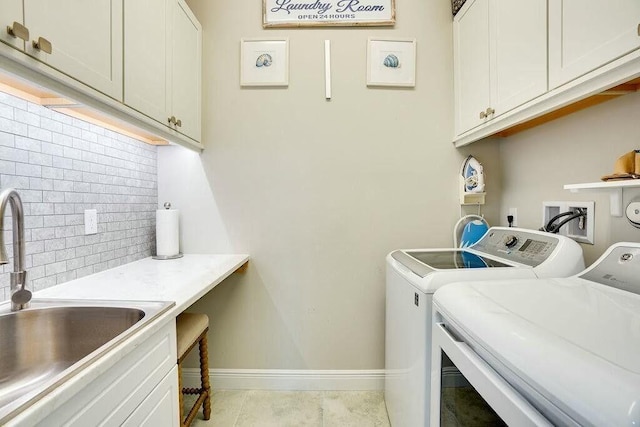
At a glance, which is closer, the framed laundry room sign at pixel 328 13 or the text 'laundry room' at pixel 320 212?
the text 'laundry room' at pixel 320 212

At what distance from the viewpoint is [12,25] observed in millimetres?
694

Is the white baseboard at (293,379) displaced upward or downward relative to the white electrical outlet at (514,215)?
downward

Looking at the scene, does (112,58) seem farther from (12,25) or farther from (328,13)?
(328,13)

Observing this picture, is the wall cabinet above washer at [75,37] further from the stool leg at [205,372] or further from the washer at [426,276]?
the washer at [426,276]

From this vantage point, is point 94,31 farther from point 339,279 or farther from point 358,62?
point 339,279

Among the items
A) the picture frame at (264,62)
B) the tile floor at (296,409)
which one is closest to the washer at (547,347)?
the tile floor at (296,409)

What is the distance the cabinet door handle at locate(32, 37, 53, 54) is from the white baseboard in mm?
1832

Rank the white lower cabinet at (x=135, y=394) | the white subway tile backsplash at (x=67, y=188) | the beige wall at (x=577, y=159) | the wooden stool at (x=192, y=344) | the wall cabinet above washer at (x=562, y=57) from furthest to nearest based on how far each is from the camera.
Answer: the wooden stool at (x=192, y=344), the beige wall at (x=577, y=159), the white subway tile backsplash at (x=67, y=188), the wall cabinet above washer at (x=562, y=57), the white lower cabinet at (x=135, y=394)

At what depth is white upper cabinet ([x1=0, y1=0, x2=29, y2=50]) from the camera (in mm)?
680

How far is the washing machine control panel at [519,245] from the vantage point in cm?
115

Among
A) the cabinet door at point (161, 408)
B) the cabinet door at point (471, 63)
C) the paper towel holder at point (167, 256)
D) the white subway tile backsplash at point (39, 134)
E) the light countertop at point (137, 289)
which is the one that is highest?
the cabinet door at point (471, 63)

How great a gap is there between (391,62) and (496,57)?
63cm

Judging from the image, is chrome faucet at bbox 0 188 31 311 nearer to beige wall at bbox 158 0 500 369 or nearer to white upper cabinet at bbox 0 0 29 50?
white upper cabinet at bbox 0 0 29 50

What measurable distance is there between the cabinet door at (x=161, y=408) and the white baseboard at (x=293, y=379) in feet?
2.81
